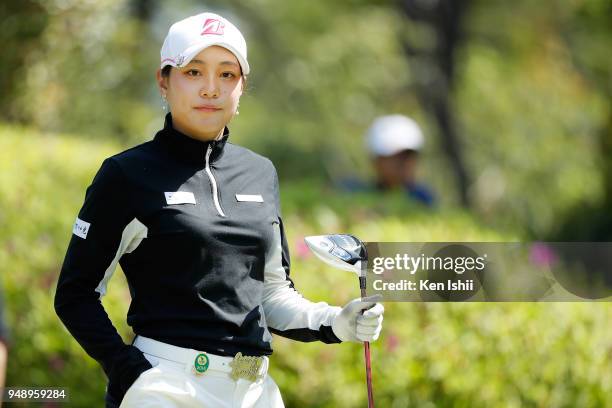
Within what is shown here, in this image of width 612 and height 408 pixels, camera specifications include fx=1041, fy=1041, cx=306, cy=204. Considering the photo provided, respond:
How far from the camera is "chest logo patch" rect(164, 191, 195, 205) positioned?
2930 mm

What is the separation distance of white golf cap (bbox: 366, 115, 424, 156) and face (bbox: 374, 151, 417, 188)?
0.09 meters

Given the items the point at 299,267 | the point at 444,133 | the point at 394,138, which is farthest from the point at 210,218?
the point at 444,133

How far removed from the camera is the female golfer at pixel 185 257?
2.91 m

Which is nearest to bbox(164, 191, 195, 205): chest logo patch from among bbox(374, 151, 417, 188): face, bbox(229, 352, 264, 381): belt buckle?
bbox(229, 352, 264, 381): belt buckle

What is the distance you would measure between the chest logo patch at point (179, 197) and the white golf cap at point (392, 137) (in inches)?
216

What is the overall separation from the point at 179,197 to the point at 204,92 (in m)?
0.32

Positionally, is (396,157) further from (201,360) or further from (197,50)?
(201,360)

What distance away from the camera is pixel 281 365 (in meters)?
5.10

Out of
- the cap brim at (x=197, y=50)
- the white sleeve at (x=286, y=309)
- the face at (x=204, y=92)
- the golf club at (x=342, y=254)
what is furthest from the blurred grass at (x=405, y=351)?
the cap brim at (x=197, y=50)

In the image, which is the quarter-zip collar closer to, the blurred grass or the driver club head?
the driver club head

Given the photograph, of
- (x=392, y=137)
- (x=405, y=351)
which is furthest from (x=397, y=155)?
(x=405, y=351)

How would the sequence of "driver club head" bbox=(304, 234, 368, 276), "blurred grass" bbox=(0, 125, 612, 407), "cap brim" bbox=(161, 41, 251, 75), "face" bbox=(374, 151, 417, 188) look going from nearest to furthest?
"cap brim" bbox=(161, 41, 251, 75) < "driver club head" bbox=(304, 234, 368, 276) < "blurred grass" bbox=(0, 125, 612, 407) < "face" bbox=(374, 151, 417, 188)

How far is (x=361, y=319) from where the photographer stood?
3049 millimetres

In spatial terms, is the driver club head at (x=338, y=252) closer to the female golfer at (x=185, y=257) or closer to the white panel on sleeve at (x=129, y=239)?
the female golfer at (x=185, y=257)
